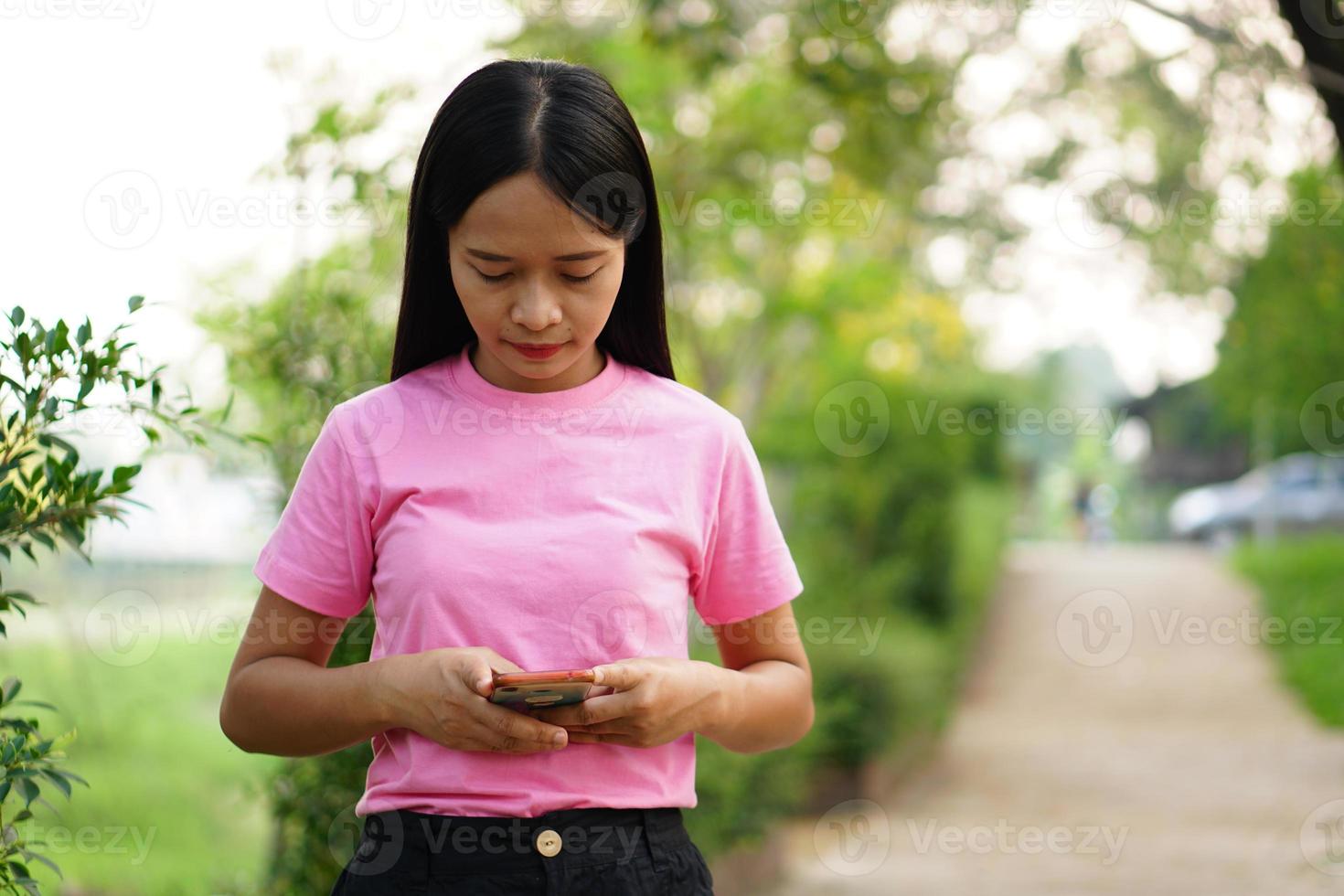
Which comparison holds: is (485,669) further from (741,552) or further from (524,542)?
(741,552)

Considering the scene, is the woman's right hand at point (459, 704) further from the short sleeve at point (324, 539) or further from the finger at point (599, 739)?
the short sleeve at point (324, 539)

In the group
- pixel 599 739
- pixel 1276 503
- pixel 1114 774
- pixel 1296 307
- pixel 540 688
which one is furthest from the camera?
pixel 1276 503

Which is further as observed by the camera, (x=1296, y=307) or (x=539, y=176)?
(x=1296, y=307)

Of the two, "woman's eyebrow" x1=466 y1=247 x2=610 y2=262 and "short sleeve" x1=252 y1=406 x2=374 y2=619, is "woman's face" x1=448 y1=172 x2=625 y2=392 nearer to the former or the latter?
"woman's eyebrow" x1=466 y1=247 x2=610 y2=262

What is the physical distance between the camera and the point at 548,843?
4.39 ft

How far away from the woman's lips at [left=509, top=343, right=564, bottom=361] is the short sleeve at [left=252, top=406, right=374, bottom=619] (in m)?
0.21

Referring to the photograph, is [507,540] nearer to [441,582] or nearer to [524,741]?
[441,582]

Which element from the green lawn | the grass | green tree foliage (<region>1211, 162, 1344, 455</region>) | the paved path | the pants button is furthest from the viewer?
the grass

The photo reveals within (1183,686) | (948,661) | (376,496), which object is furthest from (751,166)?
(376,496)

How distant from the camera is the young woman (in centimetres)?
134

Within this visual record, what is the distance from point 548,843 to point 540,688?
19 cm

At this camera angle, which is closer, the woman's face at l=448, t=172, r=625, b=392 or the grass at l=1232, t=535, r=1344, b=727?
the woman's face at l=448, t=172, r=625, b=392

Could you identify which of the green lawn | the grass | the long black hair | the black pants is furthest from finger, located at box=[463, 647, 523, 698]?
the grass

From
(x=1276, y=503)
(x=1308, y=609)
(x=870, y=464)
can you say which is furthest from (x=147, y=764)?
(x=1276, y=503)
